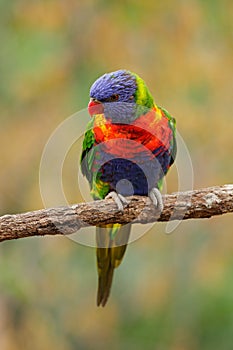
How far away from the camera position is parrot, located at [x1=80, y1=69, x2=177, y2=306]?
74.6 inches

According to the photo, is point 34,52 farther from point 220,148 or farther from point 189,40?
point 220,148

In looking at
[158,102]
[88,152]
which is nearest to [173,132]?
[88,152]

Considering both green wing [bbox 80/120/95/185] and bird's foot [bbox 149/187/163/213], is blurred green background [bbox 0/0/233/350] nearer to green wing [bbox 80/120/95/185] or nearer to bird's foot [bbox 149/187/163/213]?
green wing [bbox 80/120/95/185]

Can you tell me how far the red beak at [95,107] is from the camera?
1.87m

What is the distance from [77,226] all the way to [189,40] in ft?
6.90

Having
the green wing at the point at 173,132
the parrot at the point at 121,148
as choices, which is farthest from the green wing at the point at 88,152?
the green wing at the point at 173,132

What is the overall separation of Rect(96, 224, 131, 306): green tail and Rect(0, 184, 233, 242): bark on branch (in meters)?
0.42

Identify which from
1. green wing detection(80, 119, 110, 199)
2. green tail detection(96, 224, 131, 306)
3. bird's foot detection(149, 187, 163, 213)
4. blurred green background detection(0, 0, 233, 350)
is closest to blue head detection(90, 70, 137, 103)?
green wing detection(80, 119, 110, 199)

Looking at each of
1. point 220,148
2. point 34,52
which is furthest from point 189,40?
point 34,52

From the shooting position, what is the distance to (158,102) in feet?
11.3

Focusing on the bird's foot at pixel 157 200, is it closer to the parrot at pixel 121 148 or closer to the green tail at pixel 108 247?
the parrot at pixel 121 148

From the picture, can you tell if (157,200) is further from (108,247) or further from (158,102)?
(158,102)

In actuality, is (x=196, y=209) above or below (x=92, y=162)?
below

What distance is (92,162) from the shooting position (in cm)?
217
